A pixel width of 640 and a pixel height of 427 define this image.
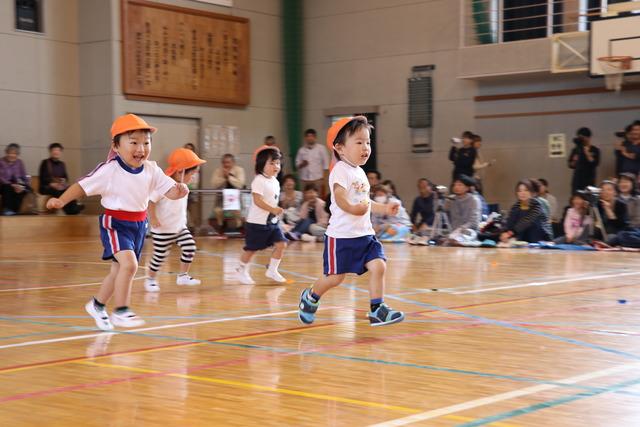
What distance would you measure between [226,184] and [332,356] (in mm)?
12420

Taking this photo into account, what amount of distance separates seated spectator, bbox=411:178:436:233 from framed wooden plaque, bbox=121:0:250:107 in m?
5.14

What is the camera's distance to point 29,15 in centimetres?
1595

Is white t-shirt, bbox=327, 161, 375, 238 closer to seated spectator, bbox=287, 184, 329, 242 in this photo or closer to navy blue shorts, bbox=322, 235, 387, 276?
navy blue shorts, bbox=322, 235, 387, 276

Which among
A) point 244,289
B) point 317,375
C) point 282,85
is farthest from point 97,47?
point 317,375

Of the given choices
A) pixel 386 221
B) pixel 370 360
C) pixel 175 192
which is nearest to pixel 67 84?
pixel 386 221

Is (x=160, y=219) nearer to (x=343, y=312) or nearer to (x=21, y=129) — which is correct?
(x=343, y=312)

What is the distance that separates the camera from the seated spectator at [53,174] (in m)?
15.0

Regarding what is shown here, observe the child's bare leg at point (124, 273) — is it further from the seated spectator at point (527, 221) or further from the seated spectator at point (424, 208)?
the seated spectator at point (424, 208)

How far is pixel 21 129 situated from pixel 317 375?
13181mm

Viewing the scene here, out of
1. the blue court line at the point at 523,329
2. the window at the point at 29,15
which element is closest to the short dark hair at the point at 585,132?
the blue court line at the point at 523,329

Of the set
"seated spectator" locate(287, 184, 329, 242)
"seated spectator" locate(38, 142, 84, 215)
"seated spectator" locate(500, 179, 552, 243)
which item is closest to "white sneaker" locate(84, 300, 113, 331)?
"seated spectator" locate(500, 179, 552, 243)

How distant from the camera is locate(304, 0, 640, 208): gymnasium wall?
15328 millimetres

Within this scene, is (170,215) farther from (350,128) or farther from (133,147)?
(350,128)

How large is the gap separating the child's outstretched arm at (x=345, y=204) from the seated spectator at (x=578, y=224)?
802 centimetres
